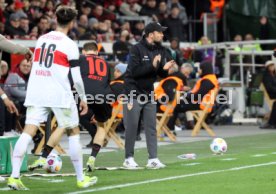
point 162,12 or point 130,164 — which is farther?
point 162,12

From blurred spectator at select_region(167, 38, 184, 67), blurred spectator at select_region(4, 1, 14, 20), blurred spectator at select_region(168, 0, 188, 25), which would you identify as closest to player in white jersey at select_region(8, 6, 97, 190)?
blurred spectator at select_region(4, 1, 14, 20)

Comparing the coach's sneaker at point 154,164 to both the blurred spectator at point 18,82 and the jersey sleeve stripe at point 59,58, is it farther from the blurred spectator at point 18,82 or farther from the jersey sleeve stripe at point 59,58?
the blurred spectator at point 18,82

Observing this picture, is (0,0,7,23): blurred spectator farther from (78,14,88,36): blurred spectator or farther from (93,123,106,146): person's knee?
(93,123,106,146): person's knee

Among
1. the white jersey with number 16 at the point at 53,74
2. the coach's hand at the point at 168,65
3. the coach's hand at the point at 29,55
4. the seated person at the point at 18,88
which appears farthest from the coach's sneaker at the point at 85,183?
the seated person at the point at 18,88

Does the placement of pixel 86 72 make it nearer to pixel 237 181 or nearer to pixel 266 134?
pixel 237 181

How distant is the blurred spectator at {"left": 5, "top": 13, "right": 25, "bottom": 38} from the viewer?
2591 cm

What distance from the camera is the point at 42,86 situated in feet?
41.0

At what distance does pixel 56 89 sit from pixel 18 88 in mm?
8749

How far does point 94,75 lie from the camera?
16.1 m

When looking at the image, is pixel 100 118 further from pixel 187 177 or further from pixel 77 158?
pixel 77 158

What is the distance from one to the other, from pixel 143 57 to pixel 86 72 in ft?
3.22

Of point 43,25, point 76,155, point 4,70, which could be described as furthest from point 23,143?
point 43,25

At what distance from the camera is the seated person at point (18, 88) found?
67.7ft

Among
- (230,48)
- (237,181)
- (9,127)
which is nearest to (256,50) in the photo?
(230,48)
